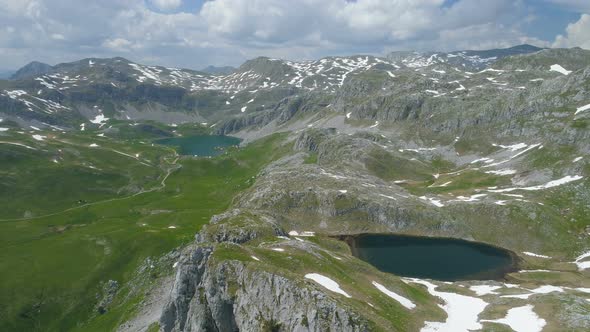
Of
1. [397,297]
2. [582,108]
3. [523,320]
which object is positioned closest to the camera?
[523,320]

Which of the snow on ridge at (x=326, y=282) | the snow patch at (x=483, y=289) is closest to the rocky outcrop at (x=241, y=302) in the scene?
the snow on ridge at (x=326, y=282)

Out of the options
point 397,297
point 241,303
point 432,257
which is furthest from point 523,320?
point 432,257

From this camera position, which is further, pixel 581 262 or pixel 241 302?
pixel 581 262

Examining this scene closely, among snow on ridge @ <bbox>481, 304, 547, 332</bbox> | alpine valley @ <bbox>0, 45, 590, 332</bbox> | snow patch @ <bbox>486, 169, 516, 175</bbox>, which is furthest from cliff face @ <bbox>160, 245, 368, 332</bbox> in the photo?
snow patch @ <bbox>486, 169, 516, 175</bbox>

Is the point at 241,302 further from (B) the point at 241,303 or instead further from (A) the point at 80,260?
(A) the point at 80,260

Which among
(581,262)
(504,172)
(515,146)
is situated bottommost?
(581,262)

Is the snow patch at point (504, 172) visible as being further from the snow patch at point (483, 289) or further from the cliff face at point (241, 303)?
the cliff face at point (241, 303)

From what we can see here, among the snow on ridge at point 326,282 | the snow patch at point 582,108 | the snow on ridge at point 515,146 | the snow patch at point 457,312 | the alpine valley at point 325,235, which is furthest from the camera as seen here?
the snow on ridge at point 515,146
